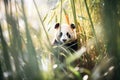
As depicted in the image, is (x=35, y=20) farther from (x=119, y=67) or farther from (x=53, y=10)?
(x=53, y=10)

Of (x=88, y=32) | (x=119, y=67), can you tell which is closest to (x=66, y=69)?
(x=119, y=67)

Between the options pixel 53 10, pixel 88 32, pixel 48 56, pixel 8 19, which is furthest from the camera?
pixel 53 10

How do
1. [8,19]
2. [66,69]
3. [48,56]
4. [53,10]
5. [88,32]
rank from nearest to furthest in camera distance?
[8,19] < [66,69] < [48,56] < [88,32] < [53,10]

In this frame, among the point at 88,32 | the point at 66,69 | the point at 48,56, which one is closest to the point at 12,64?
the point at 66,69

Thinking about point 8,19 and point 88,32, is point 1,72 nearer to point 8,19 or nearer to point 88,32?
point 8,19

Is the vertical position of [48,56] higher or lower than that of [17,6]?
lower

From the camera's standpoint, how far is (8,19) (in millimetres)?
468

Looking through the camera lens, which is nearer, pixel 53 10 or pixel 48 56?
pixel 48 56

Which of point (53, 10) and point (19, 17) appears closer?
point (19, 17)

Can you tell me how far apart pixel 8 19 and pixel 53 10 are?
77cm


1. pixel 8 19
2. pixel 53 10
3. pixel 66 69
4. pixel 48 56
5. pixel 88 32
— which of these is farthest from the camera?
pixel 53 10

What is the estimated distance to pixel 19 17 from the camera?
49cm

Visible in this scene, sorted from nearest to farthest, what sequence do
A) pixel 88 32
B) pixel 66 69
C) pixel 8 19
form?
pixel 8 19 → pixel 66 69 → pixel 88 32

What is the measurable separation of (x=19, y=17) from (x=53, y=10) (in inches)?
29.5
